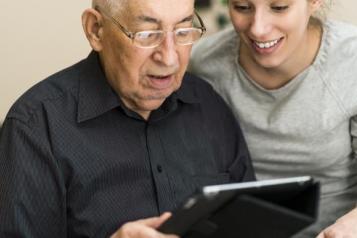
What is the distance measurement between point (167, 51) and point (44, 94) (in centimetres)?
30

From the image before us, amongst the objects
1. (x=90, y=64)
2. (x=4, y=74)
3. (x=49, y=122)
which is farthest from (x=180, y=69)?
(x=4, y=74)

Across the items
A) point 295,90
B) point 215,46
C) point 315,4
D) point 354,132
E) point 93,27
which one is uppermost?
point 93,27

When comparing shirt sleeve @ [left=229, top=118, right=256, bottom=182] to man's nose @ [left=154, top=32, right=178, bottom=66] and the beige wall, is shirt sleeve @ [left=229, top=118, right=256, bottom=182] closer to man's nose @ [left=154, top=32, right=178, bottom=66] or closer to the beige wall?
man's nose @ [left=154, top=32, right=178, bottom=66]

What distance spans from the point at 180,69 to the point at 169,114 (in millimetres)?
154

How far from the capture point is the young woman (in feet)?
4.98

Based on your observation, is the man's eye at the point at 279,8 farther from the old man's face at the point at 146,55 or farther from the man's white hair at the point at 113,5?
the man's white hair at the point at 113,5

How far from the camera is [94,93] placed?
4.65ft

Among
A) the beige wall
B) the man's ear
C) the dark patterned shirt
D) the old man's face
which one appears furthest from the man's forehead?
the beige wall

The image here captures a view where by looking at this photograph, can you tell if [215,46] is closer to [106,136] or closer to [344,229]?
[106,136]

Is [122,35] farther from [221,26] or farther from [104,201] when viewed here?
[221,26]

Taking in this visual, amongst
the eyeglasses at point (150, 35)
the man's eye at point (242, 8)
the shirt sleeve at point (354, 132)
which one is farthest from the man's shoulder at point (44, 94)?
the shirt sleeve at point (354, 132)

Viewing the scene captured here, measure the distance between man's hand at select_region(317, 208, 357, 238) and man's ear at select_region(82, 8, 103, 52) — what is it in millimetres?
690

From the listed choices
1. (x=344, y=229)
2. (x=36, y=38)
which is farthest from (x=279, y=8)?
(x=36, y=38)

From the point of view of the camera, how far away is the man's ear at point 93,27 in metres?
1.38
